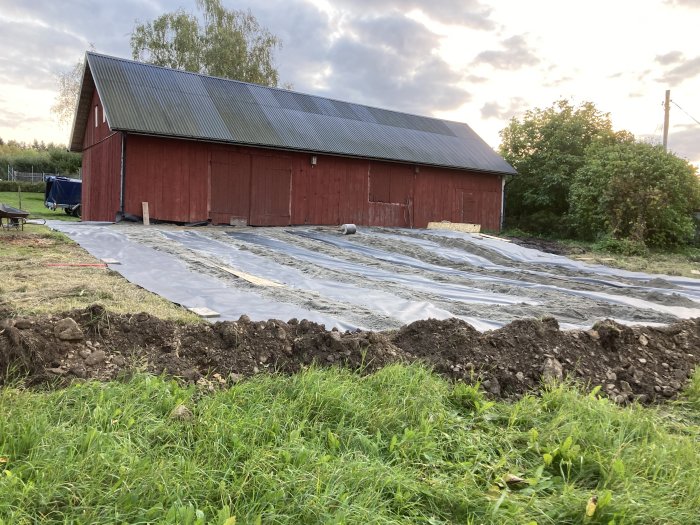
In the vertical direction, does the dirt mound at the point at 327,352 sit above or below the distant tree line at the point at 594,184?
below

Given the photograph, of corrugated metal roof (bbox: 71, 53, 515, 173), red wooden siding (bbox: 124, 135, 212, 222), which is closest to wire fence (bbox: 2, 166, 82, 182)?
corrugated metal roof (bbox: 71, 53, 515, 173)

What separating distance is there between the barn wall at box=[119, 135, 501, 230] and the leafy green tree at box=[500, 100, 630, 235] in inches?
153

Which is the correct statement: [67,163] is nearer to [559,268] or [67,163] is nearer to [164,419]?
[559,268]

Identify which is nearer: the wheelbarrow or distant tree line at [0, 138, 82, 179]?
the wheelbarrow

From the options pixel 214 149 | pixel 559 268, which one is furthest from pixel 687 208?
pixel 214 149

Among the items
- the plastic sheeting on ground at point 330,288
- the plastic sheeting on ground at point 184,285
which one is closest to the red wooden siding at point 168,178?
the plastic sheeting on ground at point 184,285

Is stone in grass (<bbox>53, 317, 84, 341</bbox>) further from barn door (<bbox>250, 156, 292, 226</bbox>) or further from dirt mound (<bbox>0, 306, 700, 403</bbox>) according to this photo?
barn door (<bbox>250, 156, 292, 226</bbox>)

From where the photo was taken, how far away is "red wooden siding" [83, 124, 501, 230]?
1571 centimetres

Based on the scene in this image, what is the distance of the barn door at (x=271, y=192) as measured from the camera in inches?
677

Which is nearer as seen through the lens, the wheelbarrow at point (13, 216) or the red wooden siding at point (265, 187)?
the wheelbarrow at point (13, 216)

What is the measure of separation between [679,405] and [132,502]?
3.54 metres

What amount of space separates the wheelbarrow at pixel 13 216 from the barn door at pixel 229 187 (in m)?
5.18

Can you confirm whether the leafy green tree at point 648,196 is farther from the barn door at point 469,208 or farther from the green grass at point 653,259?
the barn door at point 469,208

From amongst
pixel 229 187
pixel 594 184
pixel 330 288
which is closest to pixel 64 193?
pixel 229 187
